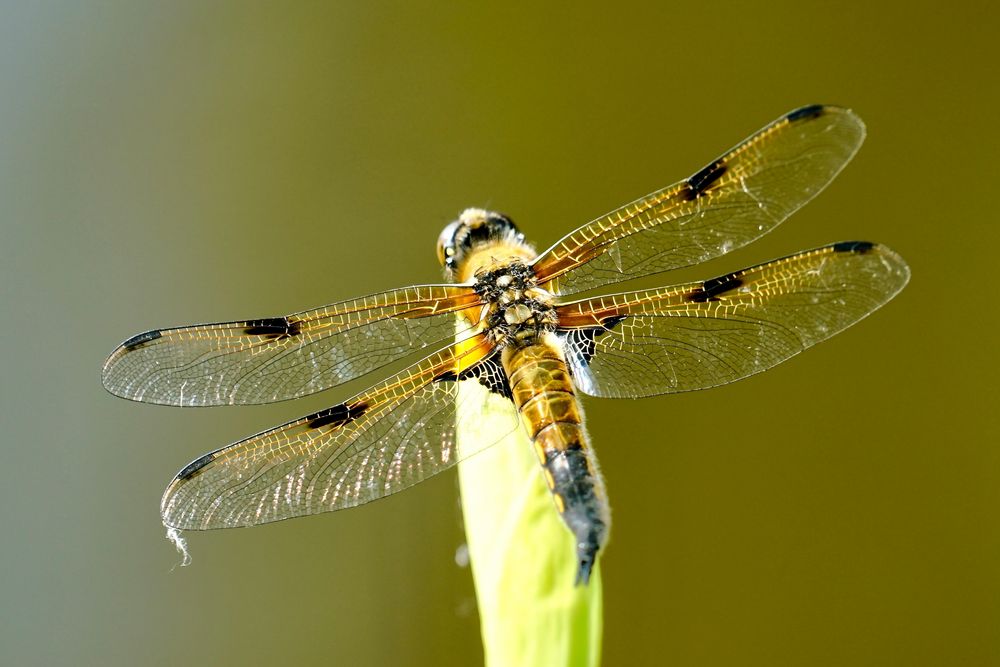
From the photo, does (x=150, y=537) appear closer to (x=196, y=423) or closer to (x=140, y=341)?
(x=196, y=423)

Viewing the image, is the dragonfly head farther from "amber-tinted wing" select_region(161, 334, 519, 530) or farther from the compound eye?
"amber-tinted wing" select_region(161, 334, 519, 530)

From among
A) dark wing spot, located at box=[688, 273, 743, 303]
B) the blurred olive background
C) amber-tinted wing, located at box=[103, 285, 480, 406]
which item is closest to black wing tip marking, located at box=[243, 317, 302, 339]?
amber-tinted wing, located at box=[103, 285, 480, 406]

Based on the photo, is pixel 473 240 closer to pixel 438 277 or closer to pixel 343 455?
pixel 343 455

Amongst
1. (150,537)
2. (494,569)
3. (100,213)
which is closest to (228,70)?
(100,213)

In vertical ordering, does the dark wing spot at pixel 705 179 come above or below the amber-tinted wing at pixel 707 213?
above

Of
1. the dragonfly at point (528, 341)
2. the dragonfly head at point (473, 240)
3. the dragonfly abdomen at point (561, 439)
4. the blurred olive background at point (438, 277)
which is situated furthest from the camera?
the blurred olive background at point (438, 277)

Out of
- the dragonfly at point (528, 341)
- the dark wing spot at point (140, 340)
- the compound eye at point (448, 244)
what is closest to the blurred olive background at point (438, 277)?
the compound eye at point (448, 244)

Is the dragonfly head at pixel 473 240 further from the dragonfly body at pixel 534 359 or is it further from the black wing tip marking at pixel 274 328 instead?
the black wing tip marking at pixel 274 328
